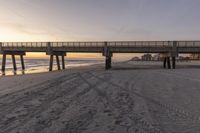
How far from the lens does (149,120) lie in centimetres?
938

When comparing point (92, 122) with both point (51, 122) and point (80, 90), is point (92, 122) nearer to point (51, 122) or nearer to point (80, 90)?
point (51, 122)

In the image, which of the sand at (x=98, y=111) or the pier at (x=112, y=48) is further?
the pier at (x=112, y=48)

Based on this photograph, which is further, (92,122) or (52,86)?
(52,86)

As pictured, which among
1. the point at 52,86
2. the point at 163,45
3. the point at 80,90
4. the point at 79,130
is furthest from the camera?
the point at 163,45

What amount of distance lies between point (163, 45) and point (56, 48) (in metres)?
19.9

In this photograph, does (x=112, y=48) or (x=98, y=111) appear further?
(x=112, y=48)

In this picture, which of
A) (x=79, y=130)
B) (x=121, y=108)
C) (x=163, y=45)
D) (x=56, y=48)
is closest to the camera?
(x=79, y=130)

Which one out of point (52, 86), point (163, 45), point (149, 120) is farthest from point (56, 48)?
point (149, 120)

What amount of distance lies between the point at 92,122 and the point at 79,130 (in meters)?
0.97

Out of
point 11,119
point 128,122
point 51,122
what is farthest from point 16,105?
point 128,122

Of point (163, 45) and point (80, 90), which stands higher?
point (163, 45)

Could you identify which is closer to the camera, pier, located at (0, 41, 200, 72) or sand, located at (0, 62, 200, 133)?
sand, located at (0, 62, 200, 133)

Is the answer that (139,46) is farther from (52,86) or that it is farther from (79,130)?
(79,130)

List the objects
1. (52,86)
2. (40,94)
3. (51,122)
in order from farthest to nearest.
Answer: (52,86), (40,94), (51,122)
